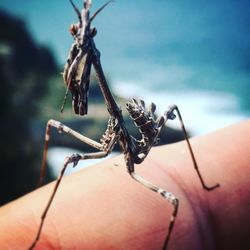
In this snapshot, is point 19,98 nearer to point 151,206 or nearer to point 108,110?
point 151,206

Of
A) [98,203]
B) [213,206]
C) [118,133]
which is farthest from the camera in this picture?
[213,206]

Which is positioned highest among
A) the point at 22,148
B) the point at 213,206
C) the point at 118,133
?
the point at 118,133

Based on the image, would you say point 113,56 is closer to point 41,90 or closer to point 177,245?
point 177,245

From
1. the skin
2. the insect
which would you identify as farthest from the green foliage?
→ the insect

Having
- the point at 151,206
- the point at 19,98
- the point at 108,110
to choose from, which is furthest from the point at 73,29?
the point at 19,98

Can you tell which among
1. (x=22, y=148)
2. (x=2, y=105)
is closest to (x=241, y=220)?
(x=22, y=148)

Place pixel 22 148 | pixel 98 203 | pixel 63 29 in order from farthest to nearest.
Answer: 1. pixel 22 148
2. pixel 63 29
3. pixel 98 203

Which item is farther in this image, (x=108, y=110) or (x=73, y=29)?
(x=108, y=110)
